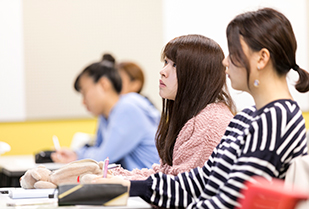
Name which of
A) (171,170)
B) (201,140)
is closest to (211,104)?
(201,140)

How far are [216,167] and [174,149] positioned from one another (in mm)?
397

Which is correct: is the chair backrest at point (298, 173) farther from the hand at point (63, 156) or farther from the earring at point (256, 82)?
the hand at point (63, 156)

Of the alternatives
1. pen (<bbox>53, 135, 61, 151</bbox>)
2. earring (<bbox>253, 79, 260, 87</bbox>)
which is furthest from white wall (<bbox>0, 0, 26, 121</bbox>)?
earring (<bbox>253, 79, 260, 87</bbox>)

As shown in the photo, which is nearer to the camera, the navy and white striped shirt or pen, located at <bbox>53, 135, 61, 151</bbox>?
the navy and white striped shirt

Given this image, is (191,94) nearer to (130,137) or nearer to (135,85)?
(130,137)

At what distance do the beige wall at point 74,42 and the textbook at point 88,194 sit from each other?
362 cm

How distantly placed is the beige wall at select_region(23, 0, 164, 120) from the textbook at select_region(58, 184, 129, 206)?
3.62 m

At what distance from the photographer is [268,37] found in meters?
1.21

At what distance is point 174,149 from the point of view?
167cm

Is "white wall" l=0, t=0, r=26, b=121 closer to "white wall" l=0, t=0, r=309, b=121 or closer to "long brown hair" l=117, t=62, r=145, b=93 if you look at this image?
"white wall" l=0, t=0, r=309, b=121

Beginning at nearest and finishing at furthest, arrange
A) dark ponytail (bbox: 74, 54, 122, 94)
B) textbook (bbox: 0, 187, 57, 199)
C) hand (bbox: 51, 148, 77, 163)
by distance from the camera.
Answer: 1. textbook (bbox: 0, 187, 57, 199)
2. hand (bbox: 51, 148, 77, 163)
3. dark ponytail (bbox: 74, 54, 122, 94)

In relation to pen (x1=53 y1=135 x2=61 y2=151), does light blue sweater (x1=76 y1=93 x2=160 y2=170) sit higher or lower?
higher

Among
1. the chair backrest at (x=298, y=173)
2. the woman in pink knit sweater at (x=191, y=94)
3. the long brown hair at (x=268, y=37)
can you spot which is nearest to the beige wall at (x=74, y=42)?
the woman in pink knit sweater at (x=191, y=94)

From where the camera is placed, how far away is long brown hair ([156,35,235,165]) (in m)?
1.68
